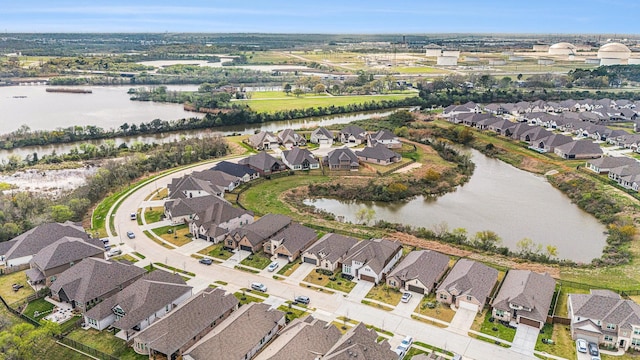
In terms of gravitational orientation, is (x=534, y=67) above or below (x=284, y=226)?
above

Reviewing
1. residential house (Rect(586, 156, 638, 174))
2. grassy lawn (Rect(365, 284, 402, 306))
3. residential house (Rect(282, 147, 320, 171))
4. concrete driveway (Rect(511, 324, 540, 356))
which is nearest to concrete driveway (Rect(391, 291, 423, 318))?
grassy lawn (Rect(365, 284, 402, 306))

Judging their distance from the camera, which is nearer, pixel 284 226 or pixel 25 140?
pixel 284 226

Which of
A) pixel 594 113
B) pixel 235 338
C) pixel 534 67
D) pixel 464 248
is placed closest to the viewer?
pixel 235 338

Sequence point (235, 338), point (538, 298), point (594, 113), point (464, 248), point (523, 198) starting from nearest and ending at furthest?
point (235, 338), point (538, 298), point (464, 248), point (523, 198), point (594, 113)

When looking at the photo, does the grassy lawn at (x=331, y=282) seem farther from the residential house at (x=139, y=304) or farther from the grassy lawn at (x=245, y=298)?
the residential house at (x=139, y=304)

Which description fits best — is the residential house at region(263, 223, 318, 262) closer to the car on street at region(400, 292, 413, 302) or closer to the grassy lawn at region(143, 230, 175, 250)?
the grassy lawn at region(143, 230, 175, 250)

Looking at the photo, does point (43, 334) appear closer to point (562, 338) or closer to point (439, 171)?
point (562, 338)

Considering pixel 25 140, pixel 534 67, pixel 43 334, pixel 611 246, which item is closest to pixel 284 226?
pixel 43 334
